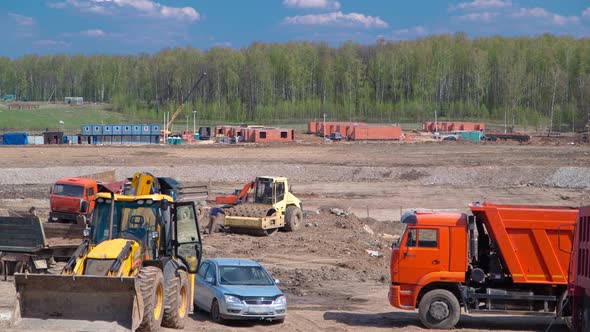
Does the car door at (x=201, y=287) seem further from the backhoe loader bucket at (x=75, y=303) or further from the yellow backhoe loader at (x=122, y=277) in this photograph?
the backhoe loader bucket at (x=75, y=303)

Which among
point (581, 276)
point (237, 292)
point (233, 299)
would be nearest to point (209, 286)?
point (237, 292)

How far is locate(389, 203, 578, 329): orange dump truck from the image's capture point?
1677 centimetres

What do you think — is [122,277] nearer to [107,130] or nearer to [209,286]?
[209,286]

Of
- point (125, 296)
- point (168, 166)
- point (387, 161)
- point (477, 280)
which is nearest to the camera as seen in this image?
point (125, 296)

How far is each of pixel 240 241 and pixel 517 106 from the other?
10964 centimetres

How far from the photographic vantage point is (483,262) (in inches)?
685

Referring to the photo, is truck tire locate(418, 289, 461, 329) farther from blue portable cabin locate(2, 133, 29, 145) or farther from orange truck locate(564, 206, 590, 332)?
blue portable cabin locate(2, 133, 29, 145)

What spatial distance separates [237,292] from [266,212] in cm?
1421

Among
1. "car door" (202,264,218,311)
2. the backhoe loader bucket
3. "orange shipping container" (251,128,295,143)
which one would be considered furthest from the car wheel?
"orange shipping container" (251,128,295,143)

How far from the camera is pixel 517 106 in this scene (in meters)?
133

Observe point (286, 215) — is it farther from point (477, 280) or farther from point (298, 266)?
point (477, 280)

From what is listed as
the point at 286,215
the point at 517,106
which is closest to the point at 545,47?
the point at 517,106

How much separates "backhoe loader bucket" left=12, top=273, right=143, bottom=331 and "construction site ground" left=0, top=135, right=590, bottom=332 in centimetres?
149

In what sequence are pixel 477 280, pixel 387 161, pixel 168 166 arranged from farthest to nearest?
pixel 387 161, pixel 168 166, pixel 477 280
